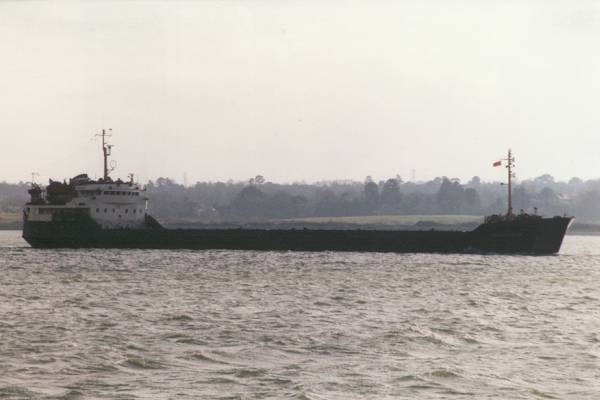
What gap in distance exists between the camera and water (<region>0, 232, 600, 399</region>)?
56.1ft

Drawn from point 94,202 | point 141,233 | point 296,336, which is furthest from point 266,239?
point 296,336

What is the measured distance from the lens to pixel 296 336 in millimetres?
23250

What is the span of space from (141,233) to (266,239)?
10949 mm

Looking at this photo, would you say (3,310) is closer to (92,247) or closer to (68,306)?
(68,306)

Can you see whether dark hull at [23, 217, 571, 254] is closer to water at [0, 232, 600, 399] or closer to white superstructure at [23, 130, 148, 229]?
white superstructure at [23, 130, 148, 229]

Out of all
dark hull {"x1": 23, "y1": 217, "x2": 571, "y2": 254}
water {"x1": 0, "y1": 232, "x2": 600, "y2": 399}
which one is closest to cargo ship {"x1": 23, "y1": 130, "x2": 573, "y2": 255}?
dark hull {"x1": 23, "y1": 217, "x2": 571, "y2": 254}

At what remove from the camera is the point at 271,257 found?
62.9 metres

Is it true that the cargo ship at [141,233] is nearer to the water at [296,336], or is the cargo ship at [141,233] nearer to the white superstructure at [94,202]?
the white superstructure at [94,202]

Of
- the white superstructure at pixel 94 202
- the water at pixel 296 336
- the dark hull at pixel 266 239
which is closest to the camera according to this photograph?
the water at pixel 296 336

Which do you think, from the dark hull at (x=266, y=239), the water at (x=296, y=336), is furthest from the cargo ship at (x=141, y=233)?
the water at (x=296, y=336)

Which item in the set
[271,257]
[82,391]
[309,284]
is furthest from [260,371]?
[271,257]

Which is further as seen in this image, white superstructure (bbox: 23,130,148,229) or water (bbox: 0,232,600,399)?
white superstructure (bbox: 23,130,148,229)

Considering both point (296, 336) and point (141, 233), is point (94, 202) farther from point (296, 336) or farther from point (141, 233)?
point (296, 336)

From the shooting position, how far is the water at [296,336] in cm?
1711
